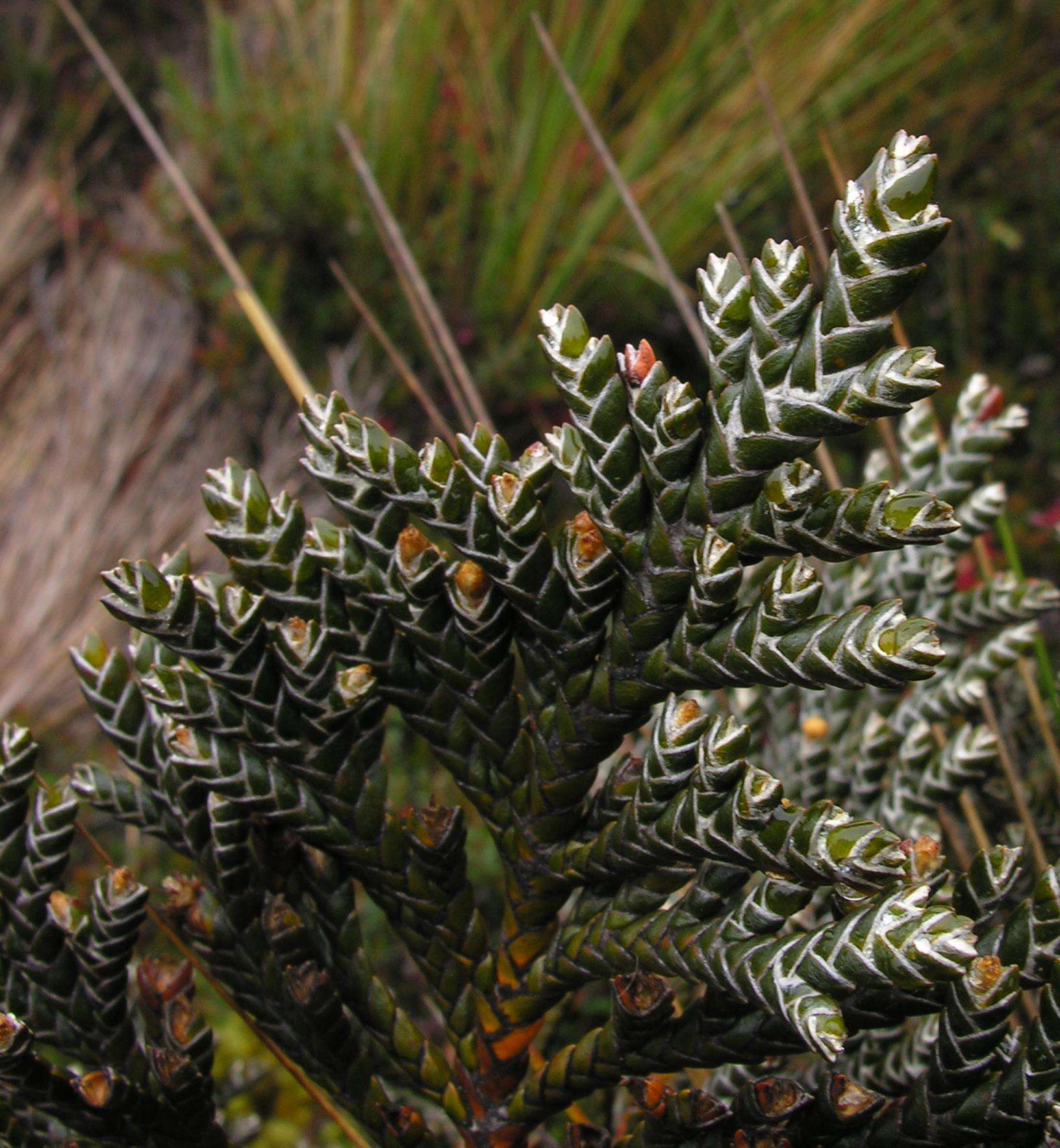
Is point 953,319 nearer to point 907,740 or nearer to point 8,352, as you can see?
point 907,740

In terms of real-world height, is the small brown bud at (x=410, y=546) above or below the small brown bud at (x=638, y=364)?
below

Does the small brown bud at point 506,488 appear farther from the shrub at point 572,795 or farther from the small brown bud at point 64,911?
the small brown bud at point 64,911

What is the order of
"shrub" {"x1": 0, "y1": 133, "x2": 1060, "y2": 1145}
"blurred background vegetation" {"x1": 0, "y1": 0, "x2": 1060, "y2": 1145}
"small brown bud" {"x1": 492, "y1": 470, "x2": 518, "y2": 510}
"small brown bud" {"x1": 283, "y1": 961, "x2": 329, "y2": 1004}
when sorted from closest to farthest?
"shrub" {"x1": 0, "y1": 133, "x2": 1060, "y2": 1145} → "small brown bud" {"x1": 492, "y1": 470, "x2": 518, "y2": 510} → "small brown bud" {"x1": 283, "y1": 961, "x2": 329, "y2": 1004} → "blurred background vegetation" {"x1": 0, "y1": 0, "x2": 1060, "y2": 1145}

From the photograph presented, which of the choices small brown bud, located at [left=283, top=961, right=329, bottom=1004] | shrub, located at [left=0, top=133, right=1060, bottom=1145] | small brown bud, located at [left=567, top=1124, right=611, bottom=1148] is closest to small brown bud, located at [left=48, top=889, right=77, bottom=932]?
shrub, located at [left=0, top=133, right=1060, bottom=1145]

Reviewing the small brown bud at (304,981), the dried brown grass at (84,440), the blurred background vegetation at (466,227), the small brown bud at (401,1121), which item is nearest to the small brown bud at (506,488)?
the small brown bud at (304,981)

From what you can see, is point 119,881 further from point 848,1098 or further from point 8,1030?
point 848,1098

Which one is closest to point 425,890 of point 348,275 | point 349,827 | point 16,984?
point 349,827

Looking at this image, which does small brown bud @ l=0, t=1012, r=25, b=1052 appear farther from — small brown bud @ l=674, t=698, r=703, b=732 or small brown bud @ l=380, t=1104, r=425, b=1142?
small brown bud @ l=674, t=698, r=703, b=732
